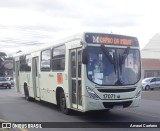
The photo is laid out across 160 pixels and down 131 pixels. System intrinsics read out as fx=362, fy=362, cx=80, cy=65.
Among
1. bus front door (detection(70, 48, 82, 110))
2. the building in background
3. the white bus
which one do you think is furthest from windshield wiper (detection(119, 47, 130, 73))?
the building in background

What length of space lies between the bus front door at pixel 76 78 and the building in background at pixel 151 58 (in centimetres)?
5272

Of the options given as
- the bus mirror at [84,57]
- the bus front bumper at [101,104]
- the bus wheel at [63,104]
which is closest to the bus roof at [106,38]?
the bus mirror at [84,57]

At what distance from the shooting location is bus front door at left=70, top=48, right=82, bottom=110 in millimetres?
12602

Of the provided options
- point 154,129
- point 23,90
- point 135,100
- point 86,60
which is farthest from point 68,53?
point 23,90

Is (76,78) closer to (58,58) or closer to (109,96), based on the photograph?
(109,96)

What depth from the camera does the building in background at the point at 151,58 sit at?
221ft

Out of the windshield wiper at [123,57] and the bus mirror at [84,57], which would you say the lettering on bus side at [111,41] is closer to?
the windshield wiper at [123,57]

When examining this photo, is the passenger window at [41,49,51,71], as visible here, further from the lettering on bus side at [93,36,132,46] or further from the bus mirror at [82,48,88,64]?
the bus mirror at [82,48,88,64]

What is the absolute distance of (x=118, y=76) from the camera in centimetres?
1237

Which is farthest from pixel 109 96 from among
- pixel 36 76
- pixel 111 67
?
pixel 36 76

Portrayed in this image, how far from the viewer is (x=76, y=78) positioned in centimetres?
1284

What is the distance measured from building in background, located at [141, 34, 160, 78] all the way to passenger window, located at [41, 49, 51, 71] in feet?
161

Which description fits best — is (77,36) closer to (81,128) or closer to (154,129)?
(81,128)

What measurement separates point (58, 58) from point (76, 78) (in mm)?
2330
